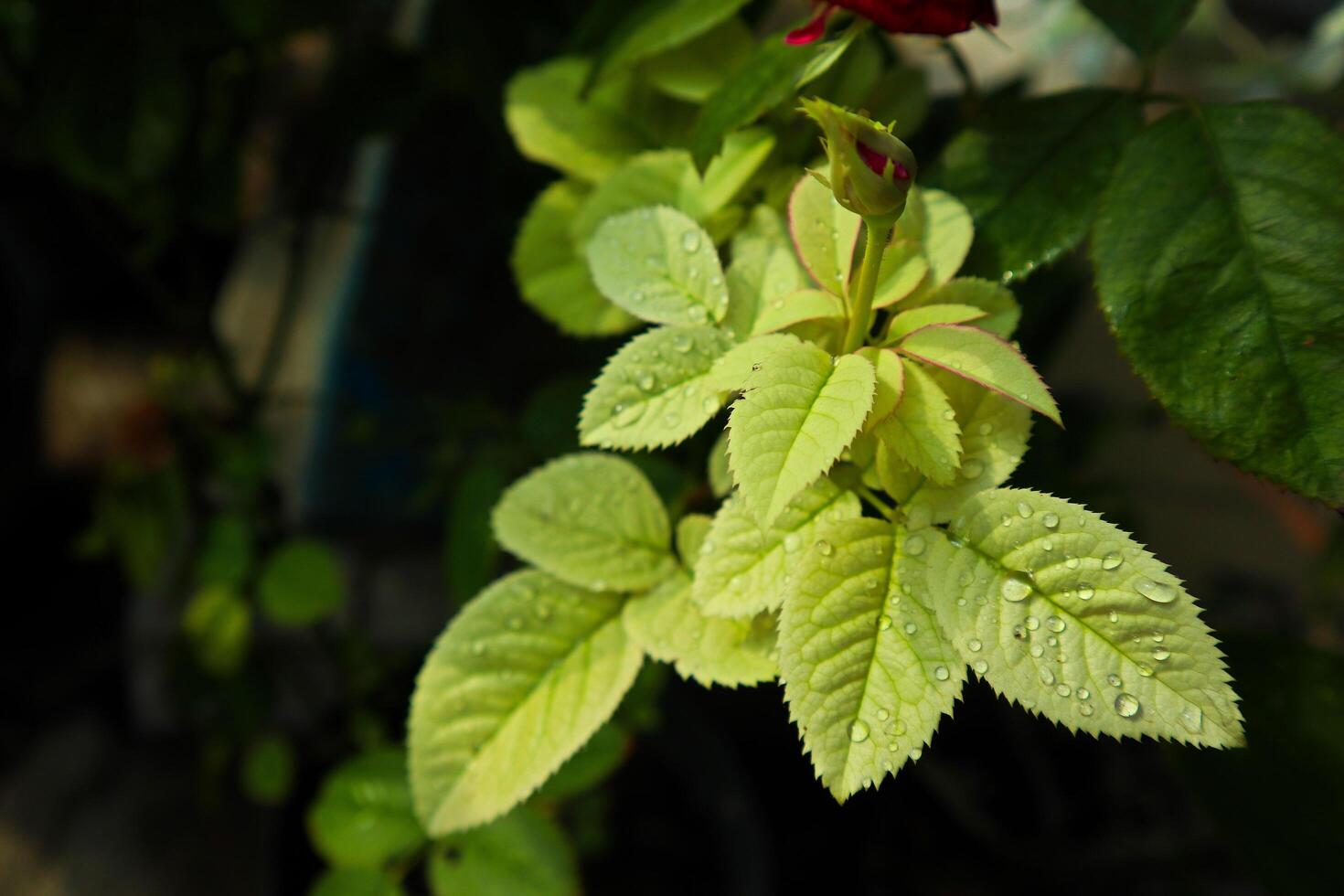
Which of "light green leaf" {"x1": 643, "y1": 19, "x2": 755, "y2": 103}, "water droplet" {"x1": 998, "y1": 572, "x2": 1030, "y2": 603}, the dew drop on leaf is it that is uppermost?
"light green leaf" {"x1": 643, "y1": 19, "x2": 755, "y2": 103}

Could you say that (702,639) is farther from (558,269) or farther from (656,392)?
(558,269)

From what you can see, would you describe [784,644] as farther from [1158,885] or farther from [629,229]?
[1158,885]

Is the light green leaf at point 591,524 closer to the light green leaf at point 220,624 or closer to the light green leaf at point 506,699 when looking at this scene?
the light green leaf at point 506,699

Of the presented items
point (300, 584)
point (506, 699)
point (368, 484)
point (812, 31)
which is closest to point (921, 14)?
point (812, 31)

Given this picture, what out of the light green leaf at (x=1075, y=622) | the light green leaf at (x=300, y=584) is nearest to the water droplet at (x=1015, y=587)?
the light green leaf at (x=1075, y=622)

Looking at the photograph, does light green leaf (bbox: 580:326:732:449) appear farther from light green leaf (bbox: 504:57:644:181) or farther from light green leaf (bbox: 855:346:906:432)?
light green leaf (bbox: 504:57:644:181)

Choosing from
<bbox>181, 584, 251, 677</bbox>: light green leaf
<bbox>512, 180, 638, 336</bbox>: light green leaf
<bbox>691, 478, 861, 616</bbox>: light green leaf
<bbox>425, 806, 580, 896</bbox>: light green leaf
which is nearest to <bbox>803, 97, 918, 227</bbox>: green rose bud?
<bbox>691, 478, 861, 616</bbox>: light green leaf
